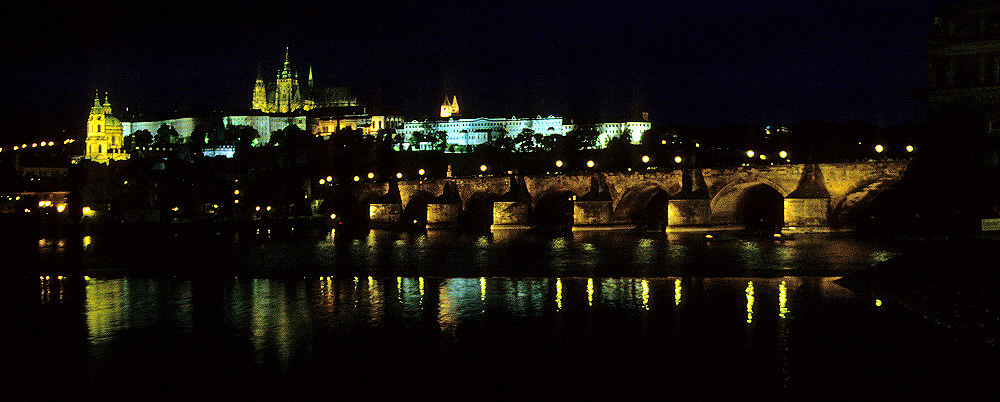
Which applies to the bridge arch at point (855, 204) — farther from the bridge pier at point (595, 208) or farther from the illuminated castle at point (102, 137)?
the illuminated castle at point (102, 137)

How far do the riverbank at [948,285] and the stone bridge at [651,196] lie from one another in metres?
15.8

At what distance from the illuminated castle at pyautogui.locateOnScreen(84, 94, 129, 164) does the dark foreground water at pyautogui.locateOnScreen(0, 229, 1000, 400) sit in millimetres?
103740

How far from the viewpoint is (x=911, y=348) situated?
61.6ft

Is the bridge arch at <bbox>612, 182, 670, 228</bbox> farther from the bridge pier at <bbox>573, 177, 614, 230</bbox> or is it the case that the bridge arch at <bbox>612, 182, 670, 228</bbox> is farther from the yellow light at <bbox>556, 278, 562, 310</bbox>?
the yellow light at <bbox>556, 278, 562, 310</bbox>

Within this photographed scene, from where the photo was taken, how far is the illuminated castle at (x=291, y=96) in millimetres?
183750

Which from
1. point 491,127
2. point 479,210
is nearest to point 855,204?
Result: point 479,210

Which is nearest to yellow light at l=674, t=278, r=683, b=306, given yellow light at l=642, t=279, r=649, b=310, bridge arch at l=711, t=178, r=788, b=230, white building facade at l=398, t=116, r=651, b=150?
yellow light at l=642, t=279, r=649, b=310

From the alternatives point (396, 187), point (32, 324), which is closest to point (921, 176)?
point (32, 324)

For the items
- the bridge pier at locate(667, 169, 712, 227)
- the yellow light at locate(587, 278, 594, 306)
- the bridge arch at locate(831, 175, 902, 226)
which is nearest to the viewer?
the yellow light at locate(587, 278, 594, 306)

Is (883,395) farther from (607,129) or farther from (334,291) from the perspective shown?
(607,129)

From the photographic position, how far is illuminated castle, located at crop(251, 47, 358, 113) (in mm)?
183750

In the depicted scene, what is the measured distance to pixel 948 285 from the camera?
22156 mm

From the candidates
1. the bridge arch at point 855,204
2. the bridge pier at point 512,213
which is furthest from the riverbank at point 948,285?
the bridge pier at point 512,213

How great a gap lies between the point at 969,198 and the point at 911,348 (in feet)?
53.4
